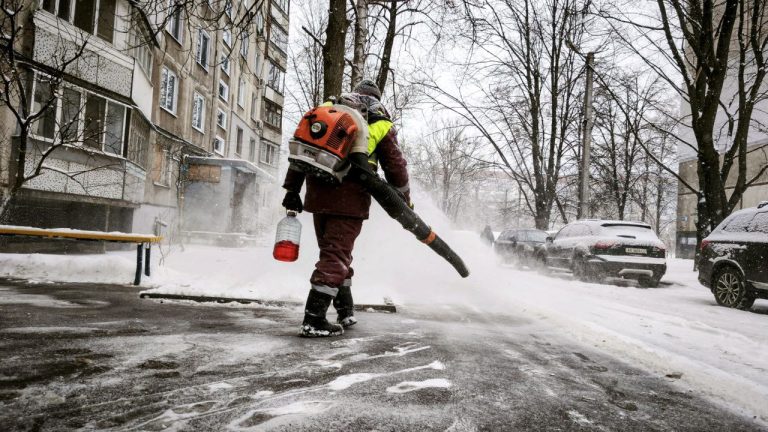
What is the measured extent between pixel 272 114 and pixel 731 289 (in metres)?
34.6

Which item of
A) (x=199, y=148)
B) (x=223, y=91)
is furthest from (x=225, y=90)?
(x=199, y=148)

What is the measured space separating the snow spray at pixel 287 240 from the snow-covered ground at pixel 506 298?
5.91 ft

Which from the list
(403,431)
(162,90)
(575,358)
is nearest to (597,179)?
(162,90)

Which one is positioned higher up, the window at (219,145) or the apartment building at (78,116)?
the window at (219,145)

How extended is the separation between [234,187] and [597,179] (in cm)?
1877

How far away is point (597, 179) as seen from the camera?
25.8 metres

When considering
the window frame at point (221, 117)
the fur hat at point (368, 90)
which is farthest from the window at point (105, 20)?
the window frame at point (221, 117)

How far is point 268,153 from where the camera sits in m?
38.1

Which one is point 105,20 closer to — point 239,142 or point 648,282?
point 648,282

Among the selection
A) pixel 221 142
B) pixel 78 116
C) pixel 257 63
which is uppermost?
pixel 257 63

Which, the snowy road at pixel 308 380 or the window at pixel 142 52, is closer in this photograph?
the snowy road at pixel 308 380

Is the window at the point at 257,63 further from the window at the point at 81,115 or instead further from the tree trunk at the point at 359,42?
the tree trunk at the point at 359,42

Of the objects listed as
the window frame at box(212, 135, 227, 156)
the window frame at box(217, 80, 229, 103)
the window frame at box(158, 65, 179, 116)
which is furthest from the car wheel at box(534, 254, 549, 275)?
the window frame at box(217, 80, 229, 103)

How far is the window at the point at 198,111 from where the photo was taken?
69.2 feet
